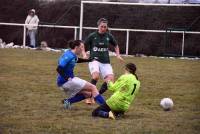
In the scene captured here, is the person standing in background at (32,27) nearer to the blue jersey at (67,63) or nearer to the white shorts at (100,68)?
the white shorts at (100,68)

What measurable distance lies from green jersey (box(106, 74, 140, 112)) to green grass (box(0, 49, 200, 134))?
0.29 m

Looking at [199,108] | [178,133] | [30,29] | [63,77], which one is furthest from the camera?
[30,29]

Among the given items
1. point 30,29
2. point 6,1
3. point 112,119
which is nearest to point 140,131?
point 112,119

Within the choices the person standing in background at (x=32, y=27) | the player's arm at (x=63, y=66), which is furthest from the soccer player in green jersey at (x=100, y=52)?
the person standing in background at (x=32, y=27)

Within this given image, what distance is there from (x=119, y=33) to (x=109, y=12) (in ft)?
8.58

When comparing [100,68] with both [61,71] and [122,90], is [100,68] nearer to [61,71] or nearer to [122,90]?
[61,71]

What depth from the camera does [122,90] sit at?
11305 millimetres

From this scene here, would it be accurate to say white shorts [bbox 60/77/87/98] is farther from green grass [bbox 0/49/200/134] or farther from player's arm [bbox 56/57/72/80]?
green grass [bbox 0/49/200/134]

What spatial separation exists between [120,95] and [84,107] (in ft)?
5.12

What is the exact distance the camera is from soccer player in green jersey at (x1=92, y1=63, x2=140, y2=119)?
36.9ft

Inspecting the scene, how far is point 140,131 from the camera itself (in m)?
9.91

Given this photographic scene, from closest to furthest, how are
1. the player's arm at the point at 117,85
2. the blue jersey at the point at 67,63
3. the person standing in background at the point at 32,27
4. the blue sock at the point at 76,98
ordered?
the player's arm at the point at 117,85, the blue jersey at the point at 67,63, the blue sock at the point at 76,98, the person standing in background at the point at 32,27

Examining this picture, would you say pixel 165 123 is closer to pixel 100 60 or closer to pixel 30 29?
pixel 100 60

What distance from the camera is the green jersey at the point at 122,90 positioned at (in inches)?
443
